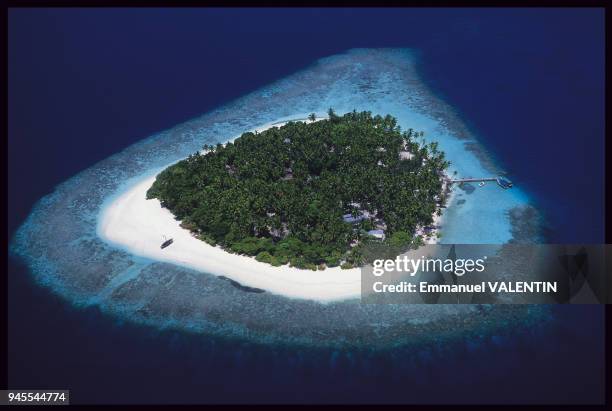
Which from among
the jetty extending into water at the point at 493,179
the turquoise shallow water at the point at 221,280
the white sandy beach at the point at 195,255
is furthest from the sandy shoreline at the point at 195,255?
the jetty extending into water at the point at 493,179

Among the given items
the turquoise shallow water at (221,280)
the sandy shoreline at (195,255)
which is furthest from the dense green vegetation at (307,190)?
the turquoise shallow water at (221,280)

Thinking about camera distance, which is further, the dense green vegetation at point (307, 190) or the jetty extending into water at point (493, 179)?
the jetty extending into water at point (493, 179)

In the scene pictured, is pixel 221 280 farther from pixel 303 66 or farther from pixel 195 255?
pixel 303 66

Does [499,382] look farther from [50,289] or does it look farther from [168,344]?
[50,289]

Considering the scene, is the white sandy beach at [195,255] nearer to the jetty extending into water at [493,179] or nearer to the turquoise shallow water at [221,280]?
the turquoise shallow water at [221,280]

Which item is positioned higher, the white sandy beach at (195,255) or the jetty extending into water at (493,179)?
the jetty extending into water at (493,179)
